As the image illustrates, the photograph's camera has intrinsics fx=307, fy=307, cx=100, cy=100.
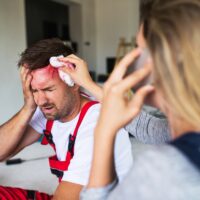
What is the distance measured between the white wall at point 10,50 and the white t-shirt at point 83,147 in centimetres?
252

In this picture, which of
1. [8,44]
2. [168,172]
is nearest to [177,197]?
[168,172]

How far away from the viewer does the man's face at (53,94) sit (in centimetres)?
122

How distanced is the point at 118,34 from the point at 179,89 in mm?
6064

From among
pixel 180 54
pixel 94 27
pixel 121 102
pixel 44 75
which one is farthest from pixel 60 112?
pixel 94 27

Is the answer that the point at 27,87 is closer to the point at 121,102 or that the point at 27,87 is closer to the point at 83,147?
the point at 83,147

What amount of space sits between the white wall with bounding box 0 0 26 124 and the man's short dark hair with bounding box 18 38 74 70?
2469mm

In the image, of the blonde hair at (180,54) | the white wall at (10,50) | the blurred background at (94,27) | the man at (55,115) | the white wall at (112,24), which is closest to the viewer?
the blonde hair at (180,54)

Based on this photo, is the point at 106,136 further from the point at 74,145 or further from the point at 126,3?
the point at 126,3

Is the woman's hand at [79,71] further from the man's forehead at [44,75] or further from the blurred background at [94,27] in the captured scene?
the blurred background at [94,27]

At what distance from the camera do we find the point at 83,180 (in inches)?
40.7

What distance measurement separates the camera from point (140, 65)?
2.07ft

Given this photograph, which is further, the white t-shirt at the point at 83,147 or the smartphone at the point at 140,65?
the white t-shirt at the point at 83,147

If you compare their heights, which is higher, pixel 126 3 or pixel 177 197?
pixel 126 3

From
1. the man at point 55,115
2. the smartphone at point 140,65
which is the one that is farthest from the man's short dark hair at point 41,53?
the smartphone at point 140,65
